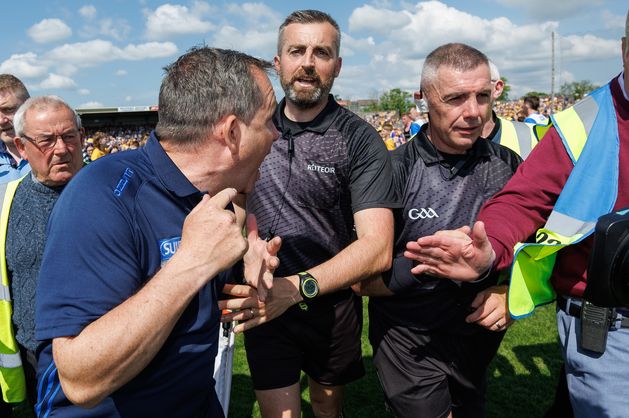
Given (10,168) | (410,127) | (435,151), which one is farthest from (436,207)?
(410,127)

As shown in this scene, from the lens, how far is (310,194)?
276 cm

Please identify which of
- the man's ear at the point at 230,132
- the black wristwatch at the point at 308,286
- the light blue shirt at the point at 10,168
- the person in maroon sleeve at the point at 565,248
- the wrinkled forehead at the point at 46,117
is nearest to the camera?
the man's ear at the point at 230,132

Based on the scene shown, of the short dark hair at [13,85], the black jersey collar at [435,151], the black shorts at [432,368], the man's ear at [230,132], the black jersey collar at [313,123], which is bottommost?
the black shorts at [432,368]

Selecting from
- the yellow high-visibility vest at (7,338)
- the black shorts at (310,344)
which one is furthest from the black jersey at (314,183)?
the yellow high-visibility vest at (7,338)

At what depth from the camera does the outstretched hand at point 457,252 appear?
1933 mm

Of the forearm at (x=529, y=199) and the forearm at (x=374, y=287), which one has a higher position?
the forearm at (x=529, y=199)

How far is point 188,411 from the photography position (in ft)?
5.84

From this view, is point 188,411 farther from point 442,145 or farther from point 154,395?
point 442,145

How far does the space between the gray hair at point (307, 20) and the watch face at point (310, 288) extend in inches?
57.3

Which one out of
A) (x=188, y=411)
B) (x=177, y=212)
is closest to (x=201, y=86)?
(x=177, y=212)

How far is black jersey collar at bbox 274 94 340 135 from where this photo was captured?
280cm

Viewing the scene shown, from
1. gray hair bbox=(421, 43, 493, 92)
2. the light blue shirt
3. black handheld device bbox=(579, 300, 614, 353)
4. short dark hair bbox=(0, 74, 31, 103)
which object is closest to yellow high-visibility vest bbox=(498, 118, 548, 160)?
gray hair bbox=(421, 43, 493, 92)

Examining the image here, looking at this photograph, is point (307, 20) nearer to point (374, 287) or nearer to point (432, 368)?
point (374, 287)

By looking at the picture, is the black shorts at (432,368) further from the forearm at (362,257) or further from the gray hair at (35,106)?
the gray hair at (35,106)
